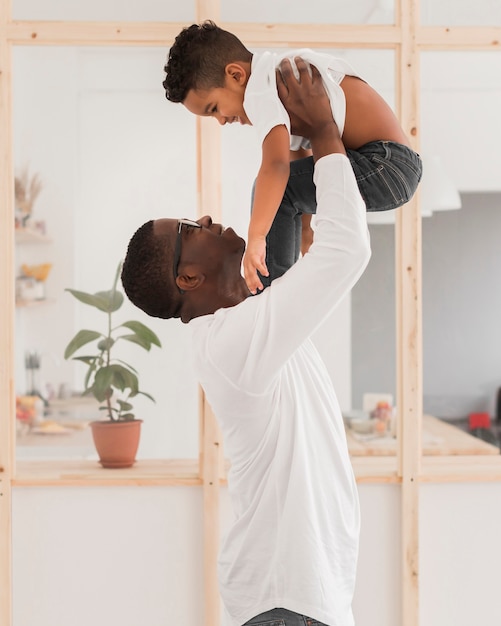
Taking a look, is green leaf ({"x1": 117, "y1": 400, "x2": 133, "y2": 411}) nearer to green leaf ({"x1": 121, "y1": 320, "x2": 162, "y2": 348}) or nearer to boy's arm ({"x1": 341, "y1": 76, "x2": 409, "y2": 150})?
green leaf ({"x1": 121, "y1": 320, "x2": 162, "y2": 348})

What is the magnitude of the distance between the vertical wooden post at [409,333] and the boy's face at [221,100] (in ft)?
3.62

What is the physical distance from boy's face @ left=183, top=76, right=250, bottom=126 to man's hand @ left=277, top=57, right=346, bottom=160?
0.12m

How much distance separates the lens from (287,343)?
1.27 meters

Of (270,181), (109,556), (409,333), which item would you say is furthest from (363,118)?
(109,556)

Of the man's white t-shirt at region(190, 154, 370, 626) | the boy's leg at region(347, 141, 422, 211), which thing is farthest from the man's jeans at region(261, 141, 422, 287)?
the man's white t-shirt at region(190, 154, 370, 626)

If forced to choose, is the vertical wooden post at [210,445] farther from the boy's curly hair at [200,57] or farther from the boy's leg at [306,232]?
the boy's curly hair at [200,57]

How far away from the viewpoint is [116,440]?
8.45ft

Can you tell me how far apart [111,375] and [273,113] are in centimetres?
136

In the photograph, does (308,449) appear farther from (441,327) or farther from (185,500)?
(441,327)

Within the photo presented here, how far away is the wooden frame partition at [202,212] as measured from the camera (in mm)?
2525

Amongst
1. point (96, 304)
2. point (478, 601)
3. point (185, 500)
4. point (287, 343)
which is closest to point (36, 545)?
point (185, 500)

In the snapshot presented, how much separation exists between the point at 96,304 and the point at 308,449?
1.38 metres

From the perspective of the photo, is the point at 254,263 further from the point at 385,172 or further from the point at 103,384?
the point at 103,384

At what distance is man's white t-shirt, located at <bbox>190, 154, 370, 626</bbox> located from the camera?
1.28 meters
